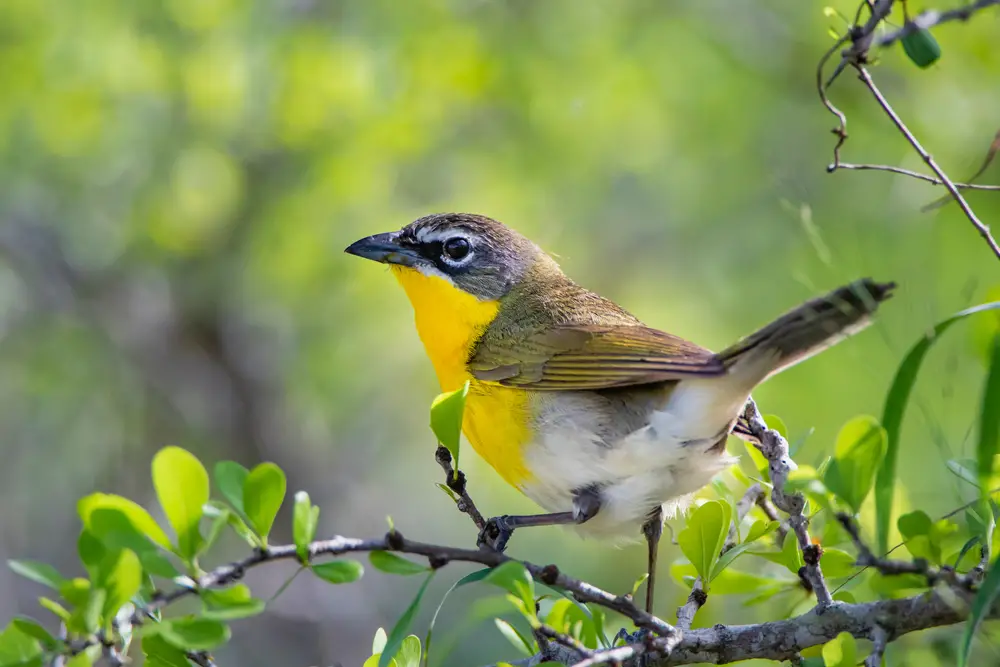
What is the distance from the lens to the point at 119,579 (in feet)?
5.24

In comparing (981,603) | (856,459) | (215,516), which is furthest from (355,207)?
(981,603)

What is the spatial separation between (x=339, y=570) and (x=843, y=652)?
943 millimetres

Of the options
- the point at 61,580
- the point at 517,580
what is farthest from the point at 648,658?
the point at 61,580

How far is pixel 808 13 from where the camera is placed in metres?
7.56

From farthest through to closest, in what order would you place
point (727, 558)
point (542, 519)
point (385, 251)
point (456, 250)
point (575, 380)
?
point (456, 250) → point (385, 251) → point (575, 380) → point (542, 519) → point (727, 558)

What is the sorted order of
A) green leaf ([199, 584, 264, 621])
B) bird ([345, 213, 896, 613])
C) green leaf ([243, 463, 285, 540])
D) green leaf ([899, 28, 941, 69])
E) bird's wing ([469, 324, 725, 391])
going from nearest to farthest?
green leaf ([199, 584, 264, 621]), green leaf ([243, 463, 285, 540]), green leaf ([899, 28, 941, 69]), bird ([345, 213, 896, 613]), bird's wing ([469, 324, 725, 391])

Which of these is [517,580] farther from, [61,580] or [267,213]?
[267,213]

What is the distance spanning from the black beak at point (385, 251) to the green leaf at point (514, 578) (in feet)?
7.51

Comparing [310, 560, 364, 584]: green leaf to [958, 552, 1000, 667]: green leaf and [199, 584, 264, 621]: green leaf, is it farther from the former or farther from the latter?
[958, 552, 1000, 667]: green leaf

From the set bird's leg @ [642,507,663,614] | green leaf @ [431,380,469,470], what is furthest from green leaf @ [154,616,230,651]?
bird's leg @ [642,507,663,614]

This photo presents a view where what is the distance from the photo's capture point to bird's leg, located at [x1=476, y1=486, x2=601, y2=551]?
9.20 ft

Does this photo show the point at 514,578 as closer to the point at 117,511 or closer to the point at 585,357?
the point at 117,511

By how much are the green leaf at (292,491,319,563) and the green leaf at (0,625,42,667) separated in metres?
0.43

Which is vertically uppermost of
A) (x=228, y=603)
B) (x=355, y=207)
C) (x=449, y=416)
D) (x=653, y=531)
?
(x=355, y=207)
